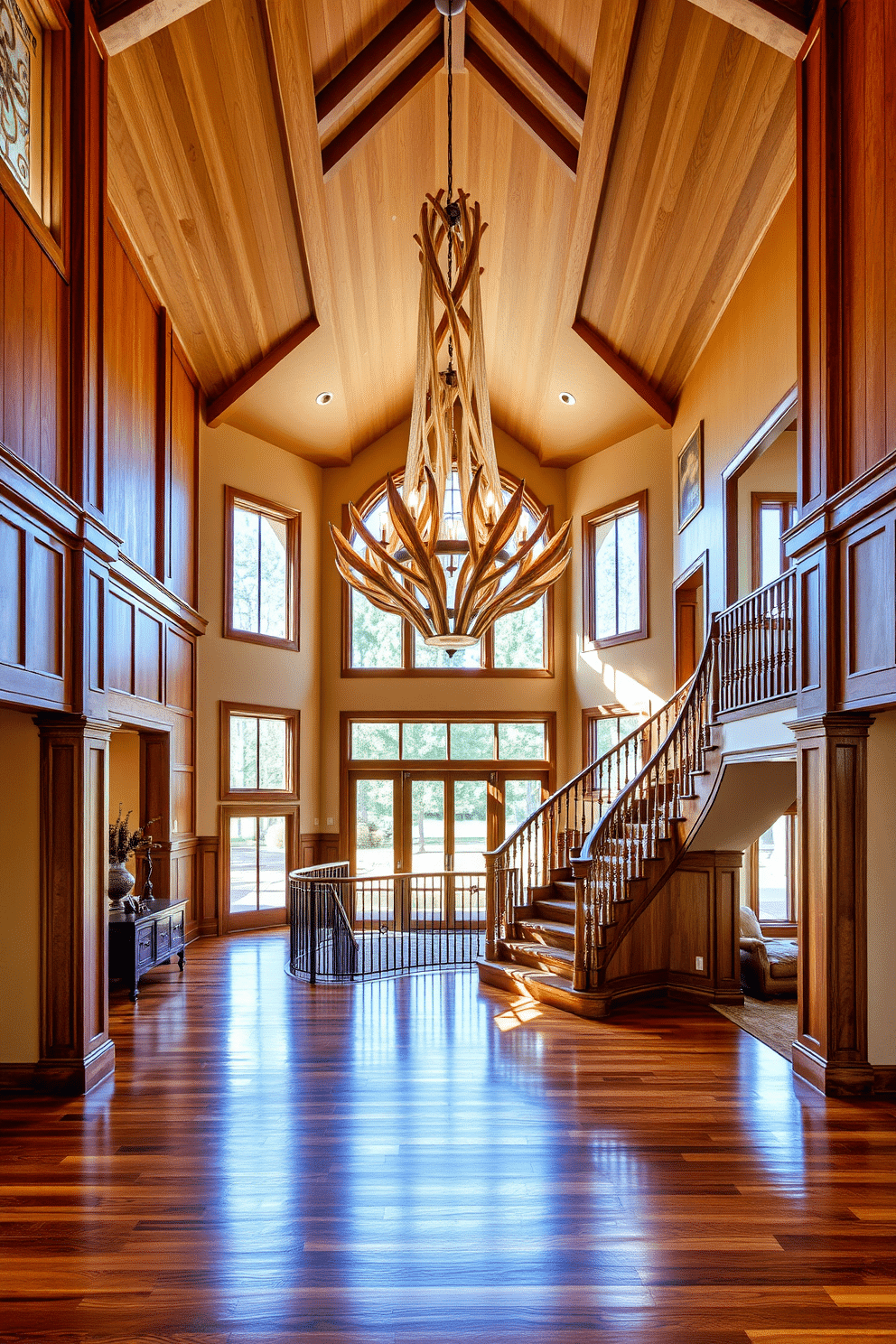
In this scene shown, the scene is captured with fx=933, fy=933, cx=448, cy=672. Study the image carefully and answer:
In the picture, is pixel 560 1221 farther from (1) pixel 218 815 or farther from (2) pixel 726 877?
(1) pixel 218 815

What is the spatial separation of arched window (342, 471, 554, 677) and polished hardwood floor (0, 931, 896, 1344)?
278 inches

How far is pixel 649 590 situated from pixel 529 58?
5.85 metres

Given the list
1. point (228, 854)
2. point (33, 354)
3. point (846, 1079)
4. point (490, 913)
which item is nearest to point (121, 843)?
point (228, 854)

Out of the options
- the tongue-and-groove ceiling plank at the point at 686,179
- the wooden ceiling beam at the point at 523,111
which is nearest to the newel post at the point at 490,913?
the tongue-and-groove ceiling plank at the point at 686,179

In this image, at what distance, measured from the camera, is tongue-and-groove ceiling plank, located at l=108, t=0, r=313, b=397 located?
7.19 meters

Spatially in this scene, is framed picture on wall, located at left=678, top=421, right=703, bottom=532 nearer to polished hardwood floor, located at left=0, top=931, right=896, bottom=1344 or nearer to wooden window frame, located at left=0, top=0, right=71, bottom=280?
polished hardwood floor, located at left=0, top=931, right=896, bottom=1344

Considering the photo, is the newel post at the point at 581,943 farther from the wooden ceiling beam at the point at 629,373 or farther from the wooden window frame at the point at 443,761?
the wooden ceiling beam at the point at 629,373

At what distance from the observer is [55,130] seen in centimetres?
575

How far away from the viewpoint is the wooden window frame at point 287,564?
11.8 meters

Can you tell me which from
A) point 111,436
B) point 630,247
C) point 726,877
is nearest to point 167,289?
point 111,436

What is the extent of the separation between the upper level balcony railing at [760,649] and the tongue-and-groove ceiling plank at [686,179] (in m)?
3.51

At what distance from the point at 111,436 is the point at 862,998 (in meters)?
7.01

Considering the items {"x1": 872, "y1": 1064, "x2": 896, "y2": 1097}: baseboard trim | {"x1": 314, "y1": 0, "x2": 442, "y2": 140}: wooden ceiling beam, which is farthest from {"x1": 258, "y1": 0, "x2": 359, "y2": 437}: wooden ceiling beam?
→ {"x1": 872, "y1": 1064, "x2": 896, "y2": 1097}: baseboard trim

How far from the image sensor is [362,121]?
8789 millimetres
